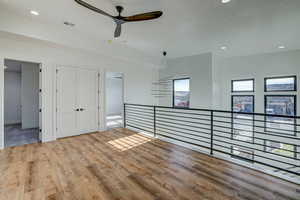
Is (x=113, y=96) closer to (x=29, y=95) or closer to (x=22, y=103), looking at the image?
(x=29, y=95)

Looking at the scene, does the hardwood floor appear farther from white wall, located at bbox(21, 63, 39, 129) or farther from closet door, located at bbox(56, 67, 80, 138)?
white wall, located at bbox(21, 63, 39, 129)

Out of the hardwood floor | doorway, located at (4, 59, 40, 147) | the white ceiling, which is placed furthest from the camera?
doorway, located at (4, 59, 40, 147)

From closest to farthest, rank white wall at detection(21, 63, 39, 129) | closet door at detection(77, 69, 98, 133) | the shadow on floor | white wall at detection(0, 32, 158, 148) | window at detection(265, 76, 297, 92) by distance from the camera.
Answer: white wall at detection(0, 32, 158, 148) < the shadow on floor < closet door at detection(77, 69, 98, 133) < window at detection(265, 76, 297, 92) < white wall at detection(21, 63, 39, 129)

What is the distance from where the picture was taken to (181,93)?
6762 mm

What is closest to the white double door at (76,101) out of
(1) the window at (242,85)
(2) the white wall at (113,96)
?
(2) the white wall at (113,96)

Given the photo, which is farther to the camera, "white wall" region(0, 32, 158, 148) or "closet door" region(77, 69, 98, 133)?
"closet door" region(77, 69, 98, 133)

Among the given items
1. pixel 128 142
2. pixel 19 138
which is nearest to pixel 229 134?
pixel 128 142

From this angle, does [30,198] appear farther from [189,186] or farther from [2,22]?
[2,22]

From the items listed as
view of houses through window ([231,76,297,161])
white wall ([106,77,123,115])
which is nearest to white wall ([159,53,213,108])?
view of houses through window ([231,76,297,161])

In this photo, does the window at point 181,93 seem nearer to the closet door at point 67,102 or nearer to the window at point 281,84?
the window at point 281,84

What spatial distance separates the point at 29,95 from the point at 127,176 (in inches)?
219

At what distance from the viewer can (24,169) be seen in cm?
260

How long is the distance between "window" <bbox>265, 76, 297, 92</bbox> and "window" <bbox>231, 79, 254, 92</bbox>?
51 centimetres

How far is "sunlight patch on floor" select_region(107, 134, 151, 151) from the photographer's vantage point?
3.63 metres
